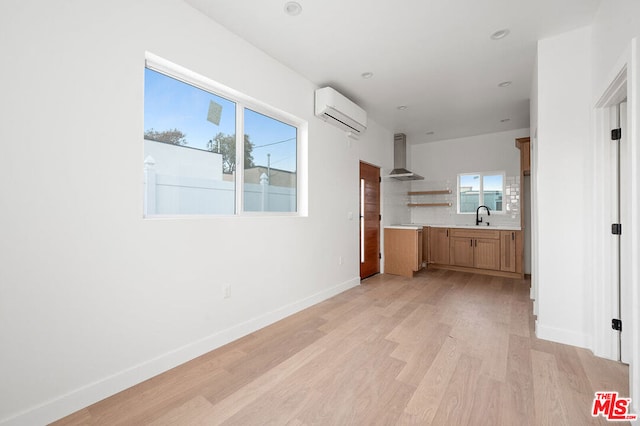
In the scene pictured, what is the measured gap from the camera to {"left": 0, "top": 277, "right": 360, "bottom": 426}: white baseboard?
147cm

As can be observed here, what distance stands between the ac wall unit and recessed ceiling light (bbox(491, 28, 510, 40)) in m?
1.65

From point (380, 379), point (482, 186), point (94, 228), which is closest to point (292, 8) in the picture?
point (94, 228)

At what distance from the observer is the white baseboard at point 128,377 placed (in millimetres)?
1473

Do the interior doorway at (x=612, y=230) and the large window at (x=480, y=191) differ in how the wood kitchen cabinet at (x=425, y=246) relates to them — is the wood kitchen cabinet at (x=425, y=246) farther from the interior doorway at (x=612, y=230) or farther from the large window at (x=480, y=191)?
the interior doorway at (x=612, y=230)

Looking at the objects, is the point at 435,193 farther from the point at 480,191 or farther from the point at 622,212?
the point at 622,212

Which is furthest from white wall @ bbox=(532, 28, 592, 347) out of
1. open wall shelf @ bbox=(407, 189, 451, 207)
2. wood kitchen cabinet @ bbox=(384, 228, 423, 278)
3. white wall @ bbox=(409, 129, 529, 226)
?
open wall shelf @ bbox=(407, 189, 451, 207)

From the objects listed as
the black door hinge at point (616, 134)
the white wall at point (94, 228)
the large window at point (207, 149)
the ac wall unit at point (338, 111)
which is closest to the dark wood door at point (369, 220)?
the ac wall unit at point (338, 111)

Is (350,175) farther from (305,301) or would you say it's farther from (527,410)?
(527,410)

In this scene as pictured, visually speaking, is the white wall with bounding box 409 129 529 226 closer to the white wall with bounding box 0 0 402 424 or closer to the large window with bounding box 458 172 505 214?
the large window with bounding box 458 172 505 214

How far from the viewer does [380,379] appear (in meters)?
1.91

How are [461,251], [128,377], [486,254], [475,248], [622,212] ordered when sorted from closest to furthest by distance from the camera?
[128,377], [622,212], [486,254], [475,248], [461,251]

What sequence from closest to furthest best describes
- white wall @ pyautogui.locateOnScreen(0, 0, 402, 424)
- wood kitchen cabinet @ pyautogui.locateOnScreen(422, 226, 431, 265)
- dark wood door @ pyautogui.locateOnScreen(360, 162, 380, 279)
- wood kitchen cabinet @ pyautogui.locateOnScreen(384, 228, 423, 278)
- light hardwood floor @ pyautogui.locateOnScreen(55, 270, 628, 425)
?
white wall @ pyautogui.locateOnScreen(0, 0, 402, 424)
light hardwood floor @ pyautogui.locateOnScreen(55, 270, 628, 425)
dark wood door @ pyautogui.locateOnScreen(360, 162, 380, 279)
wood kitchen cabinet @ pyautogui.locateOnScreen(384, 228, 423, 278)
wood kitchen cabinet @ pyautogui.locateOnScreen(422, 226, 431, 265)

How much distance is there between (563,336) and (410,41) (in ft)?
9.81

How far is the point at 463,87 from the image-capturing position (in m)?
3.58
